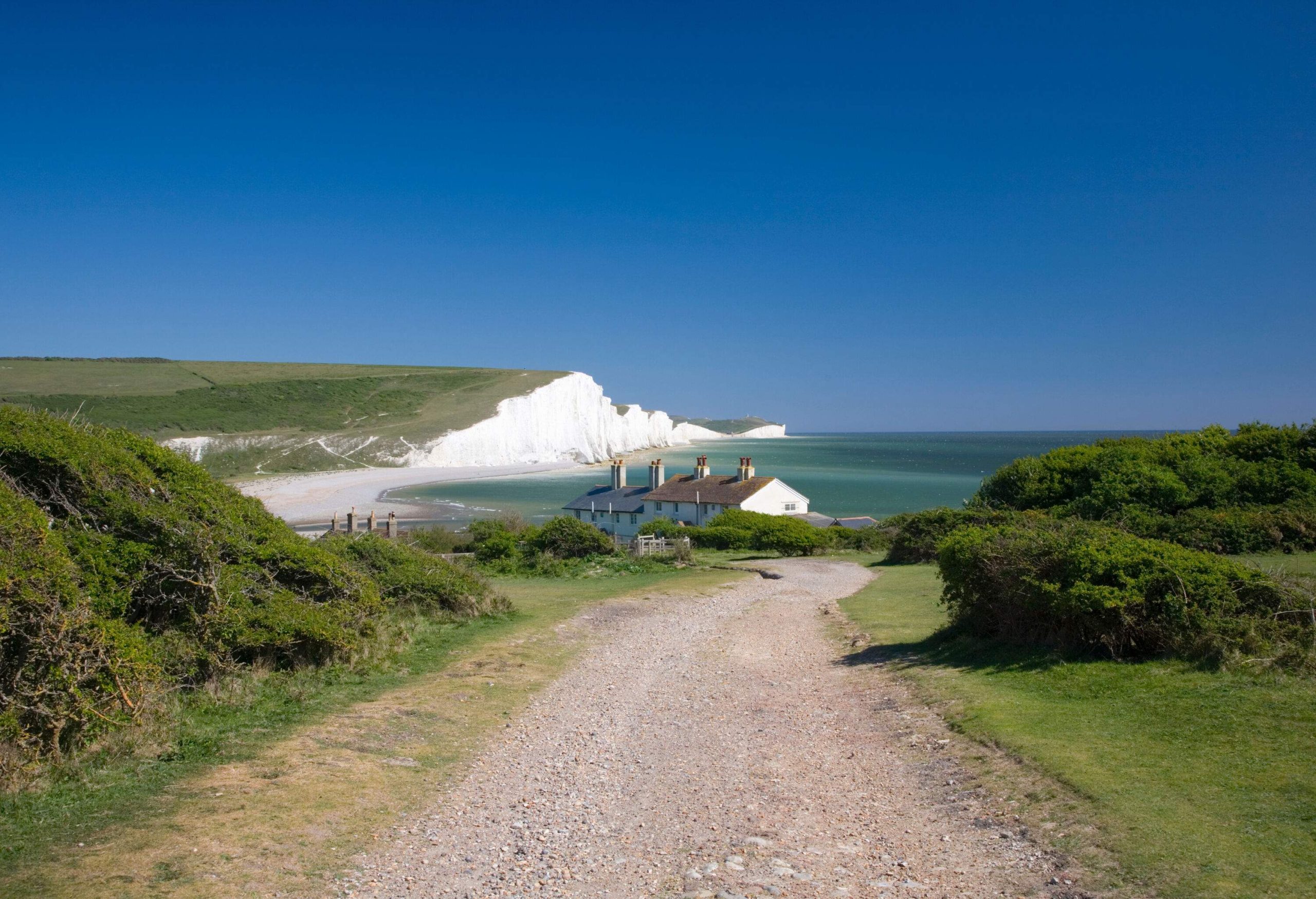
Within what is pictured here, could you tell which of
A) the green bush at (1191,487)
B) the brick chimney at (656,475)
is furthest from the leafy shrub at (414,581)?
the brick chimney at (656,475)

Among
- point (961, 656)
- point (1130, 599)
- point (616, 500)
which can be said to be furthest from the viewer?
point (616, 500)

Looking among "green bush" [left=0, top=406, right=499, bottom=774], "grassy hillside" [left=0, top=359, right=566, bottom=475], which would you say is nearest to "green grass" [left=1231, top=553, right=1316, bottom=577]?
"green bush" [left=0, top=406, right=499, bottom=774]

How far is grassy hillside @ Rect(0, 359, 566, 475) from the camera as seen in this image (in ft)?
358

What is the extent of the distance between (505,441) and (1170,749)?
127934mm

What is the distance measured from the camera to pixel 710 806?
748cm

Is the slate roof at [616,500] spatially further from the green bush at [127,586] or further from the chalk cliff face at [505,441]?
the chalk cliff face at [505,441]

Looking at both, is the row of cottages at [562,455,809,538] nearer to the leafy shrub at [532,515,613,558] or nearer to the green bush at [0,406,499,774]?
the leafy shrub at [532,515,613,558]

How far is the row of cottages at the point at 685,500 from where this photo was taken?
44750 mm

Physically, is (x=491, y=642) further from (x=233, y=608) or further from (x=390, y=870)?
(x=390, y=870)

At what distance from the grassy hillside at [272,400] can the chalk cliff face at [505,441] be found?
50 cm

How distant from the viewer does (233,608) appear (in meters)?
11.1

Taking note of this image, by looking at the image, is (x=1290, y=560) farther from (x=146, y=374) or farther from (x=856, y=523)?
(x=146, y=374)

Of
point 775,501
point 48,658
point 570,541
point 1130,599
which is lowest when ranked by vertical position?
point 570,541

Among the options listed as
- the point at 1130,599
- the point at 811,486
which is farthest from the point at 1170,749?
the point at 811,486
